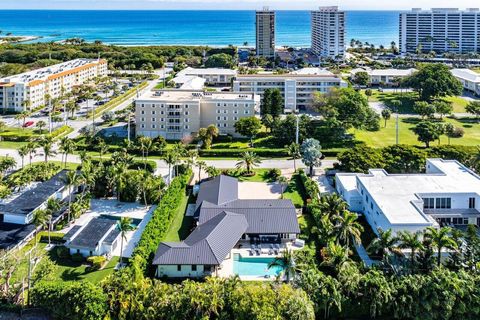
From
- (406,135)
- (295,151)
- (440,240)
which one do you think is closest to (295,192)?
(295,151)

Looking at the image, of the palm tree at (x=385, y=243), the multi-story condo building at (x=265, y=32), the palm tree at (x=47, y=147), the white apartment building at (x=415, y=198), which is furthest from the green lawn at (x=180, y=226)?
the multi-story condo building at (x=265, y=32)

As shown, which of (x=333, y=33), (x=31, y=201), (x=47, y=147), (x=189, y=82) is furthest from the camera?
(x=333, y=33)

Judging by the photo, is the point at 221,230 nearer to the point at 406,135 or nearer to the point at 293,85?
the point at 406,135

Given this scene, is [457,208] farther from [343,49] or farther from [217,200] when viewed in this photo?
[343,49]

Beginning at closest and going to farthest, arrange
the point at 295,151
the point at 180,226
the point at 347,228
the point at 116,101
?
the point at 347,228
the point at 180,226
the point at 295,151
the point at 116,101

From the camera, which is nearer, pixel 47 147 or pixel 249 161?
pixel 47 147

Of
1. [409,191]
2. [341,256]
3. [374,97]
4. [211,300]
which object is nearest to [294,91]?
[374,97]
